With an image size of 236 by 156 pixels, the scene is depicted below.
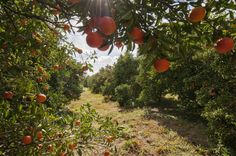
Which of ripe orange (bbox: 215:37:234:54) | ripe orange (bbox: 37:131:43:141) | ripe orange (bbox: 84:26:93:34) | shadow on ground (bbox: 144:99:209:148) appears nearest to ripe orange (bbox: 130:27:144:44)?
ripe orange (bbox: 84:26:93:34)

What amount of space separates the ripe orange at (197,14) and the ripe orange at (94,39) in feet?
2.28

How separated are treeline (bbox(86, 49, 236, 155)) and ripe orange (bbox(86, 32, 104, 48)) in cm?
39

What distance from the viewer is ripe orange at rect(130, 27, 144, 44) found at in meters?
2.19

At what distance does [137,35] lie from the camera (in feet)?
7.20

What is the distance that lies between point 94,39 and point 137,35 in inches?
12.4

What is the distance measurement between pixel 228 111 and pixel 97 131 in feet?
20.6

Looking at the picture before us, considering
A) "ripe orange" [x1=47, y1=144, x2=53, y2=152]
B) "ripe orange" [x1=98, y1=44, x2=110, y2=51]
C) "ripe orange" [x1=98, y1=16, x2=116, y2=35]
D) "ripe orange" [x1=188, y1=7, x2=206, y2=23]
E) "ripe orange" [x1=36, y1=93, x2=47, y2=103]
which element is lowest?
"ripe orange" [x1=47, y1=144, x2=53, y2=152]

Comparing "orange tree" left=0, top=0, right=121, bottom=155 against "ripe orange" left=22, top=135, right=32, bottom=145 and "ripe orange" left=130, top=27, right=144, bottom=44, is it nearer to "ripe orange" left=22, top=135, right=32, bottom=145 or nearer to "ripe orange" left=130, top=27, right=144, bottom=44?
"ripe orange" left=22, top=135, right=32, bottom=145

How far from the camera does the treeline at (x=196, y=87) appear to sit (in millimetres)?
9055

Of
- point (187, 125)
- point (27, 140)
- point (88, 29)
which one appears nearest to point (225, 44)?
point (88, 29)

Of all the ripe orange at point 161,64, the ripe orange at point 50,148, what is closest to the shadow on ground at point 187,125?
the ripe orange at point 50,148

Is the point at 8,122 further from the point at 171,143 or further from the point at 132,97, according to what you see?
the point at 132,97

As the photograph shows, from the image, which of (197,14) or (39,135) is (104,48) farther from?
(39,135)

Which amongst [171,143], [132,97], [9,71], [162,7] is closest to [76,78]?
[132,97]
